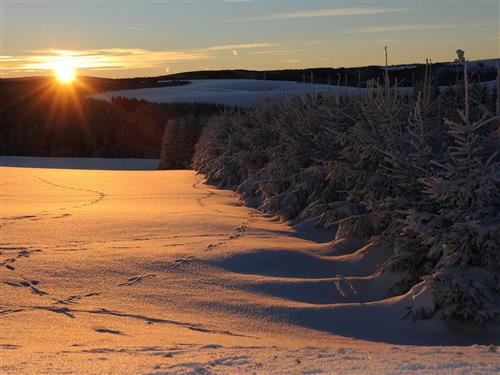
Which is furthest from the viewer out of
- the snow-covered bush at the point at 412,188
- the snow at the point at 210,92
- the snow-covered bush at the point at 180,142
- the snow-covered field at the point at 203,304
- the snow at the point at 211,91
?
the snow at the point at 211,91

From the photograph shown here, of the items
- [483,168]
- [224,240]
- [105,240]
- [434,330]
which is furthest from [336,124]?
[434,330]

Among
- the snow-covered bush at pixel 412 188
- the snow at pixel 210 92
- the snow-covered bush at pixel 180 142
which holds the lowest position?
the snow-covered bush at pixel 180 142

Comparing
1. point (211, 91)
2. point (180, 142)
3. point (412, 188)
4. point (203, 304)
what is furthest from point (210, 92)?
point (203, 304)

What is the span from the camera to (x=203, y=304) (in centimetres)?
711

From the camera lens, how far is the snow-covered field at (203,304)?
4707mm

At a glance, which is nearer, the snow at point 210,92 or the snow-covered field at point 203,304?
the snow-covered field at point 203,304

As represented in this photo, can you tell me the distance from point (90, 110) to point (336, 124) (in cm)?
7836

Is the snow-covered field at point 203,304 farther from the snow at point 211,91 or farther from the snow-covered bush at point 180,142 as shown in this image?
the snow at point 211,91

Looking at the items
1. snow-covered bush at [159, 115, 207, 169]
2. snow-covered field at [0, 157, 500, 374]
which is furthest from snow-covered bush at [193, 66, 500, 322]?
snow-covered bush at [159, 115, 207, 169]

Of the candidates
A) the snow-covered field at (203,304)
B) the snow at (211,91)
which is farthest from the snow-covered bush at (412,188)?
the snow at (211,91)

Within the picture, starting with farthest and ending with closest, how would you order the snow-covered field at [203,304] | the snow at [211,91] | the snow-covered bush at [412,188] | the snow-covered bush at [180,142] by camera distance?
the snow at [211,91] < the snow-covered bush at [180,142] < the snow-covered bush at [412,188] < the snow-covered field at [203,304]

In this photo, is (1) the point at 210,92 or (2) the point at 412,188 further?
(1) the point at 210,92

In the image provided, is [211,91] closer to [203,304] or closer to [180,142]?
[180,142]

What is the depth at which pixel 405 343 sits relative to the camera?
6.63m
